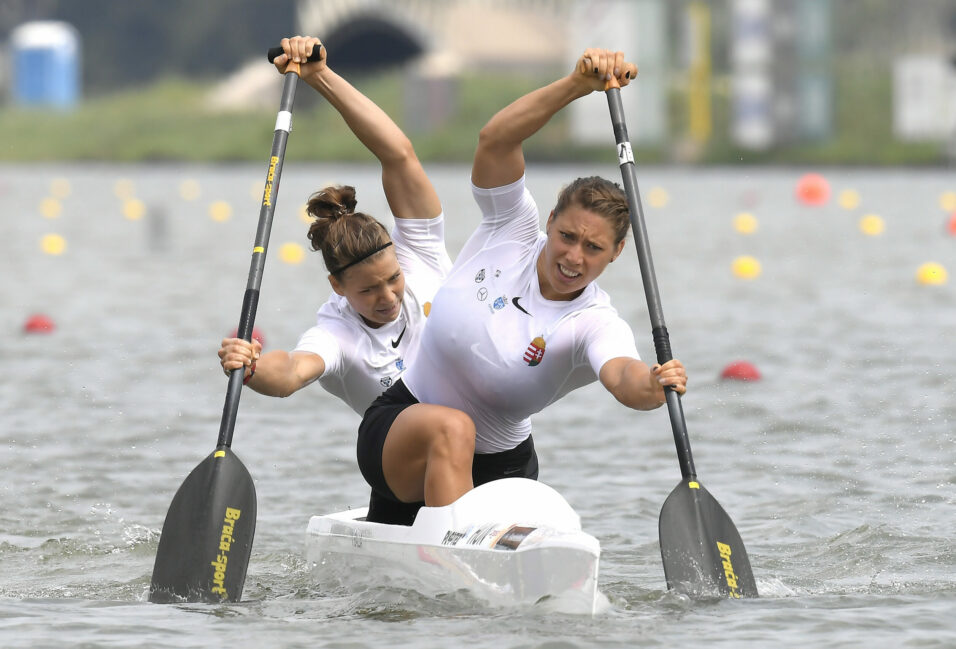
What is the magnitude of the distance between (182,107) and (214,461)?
6039 cm

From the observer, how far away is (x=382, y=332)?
6.38 meters

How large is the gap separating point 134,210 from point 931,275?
17.2 metres

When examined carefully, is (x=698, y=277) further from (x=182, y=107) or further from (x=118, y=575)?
(x=182, y=107)

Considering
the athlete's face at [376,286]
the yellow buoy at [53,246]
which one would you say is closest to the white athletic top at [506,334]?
the athlete's face at [376,286]

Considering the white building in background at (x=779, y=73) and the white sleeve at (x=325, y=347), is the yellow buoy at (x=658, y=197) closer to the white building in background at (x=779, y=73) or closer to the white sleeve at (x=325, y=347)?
the white building in background at (x=779, y=73)

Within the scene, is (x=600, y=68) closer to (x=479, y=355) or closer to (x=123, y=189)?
(x=479, y=355)

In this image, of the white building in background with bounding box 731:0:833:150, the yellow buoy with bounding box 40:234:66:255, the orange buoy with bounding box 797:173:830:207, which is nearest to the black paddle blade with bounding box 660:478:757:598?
the yellow buoy with bounding box 40:234:66:255

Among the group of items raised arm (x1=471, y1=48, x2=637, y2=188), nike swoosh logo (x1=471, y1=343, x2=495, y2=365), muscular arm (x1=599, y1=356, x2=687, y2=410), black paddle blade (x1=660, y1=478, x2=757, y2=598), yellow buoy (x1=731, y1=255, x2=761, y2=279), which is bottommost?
black paddle blade (x1=660, y1=478, x2=757, y2=598)

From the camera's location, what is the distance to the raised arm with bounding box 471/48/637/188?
579 cm

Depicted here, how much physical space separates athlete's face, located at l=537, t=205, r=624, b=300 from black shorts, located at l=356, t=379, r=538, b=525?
2.60 feet

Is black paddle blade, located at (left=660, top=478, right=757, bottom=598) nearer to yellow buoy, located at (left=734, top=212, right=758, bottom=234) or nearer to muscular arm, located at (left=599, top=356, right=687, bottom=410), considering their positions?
muscular arm, located at (left=599, top=356, right=687, bottom=410)

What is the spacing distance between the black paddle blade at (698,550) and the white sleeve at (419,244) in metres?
1.36

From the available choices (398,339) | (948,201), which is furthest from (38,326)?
(948,201)

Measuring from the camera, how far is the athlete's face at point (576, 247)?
564cm
